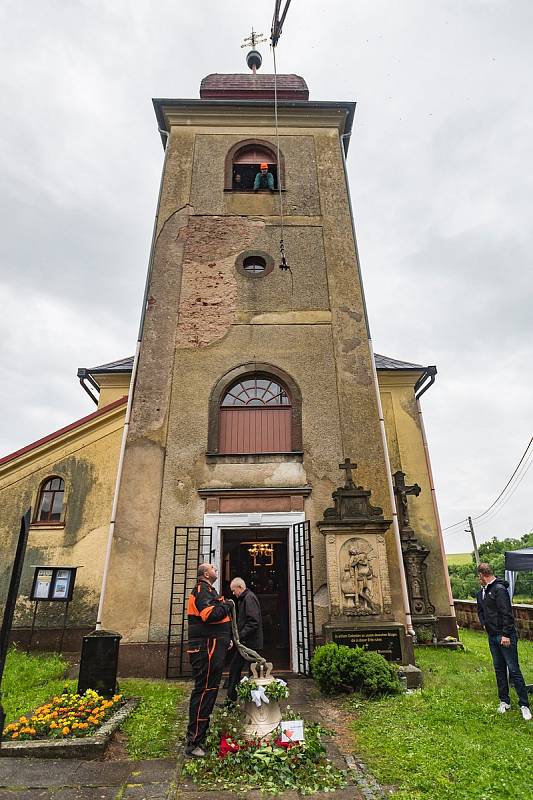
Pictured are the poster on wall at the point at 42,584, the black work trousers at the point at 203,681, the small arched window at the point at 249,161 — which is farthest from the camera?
the small arched window at the point at 249,161

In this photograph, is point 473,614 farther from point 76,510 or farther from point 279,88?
point 279,88

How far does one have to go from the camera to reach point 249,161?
1383 centimetres

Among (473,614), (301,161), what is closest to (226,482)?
(301,161)

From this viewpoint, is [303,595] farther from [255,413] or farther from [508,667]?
[255,413]

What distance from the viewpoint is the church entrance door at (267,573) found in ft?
32.1

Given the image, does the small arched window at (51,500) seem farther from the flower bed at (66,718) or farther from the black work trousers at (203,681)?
the black work trousers at (203,681)

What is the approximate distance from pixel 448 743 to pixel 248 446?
20.7 feet

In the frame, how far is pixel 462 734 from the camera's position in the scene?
5.28 m

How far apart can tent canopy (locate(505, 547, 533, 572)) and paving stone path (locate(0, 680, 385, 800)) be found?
5.30m

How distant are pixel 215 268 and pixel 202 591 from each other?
8.45m

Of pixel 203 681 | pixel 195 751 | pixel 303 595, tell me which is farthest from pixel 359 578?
pixel 195 751

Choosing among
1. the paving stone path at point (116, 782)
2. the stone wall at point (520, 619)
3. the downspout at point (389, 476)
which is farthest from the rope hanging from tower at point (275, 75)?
the stone wall at point (520, 619)

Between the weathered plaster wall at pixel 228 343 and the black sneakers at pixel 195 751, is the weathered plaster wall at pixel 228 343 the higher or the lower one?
the higher one

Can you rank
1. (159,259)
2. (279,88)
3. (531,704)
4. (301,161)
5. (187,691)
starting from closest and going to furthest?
(531,704), (187,691), (159,259), (301,161), (279,88)
